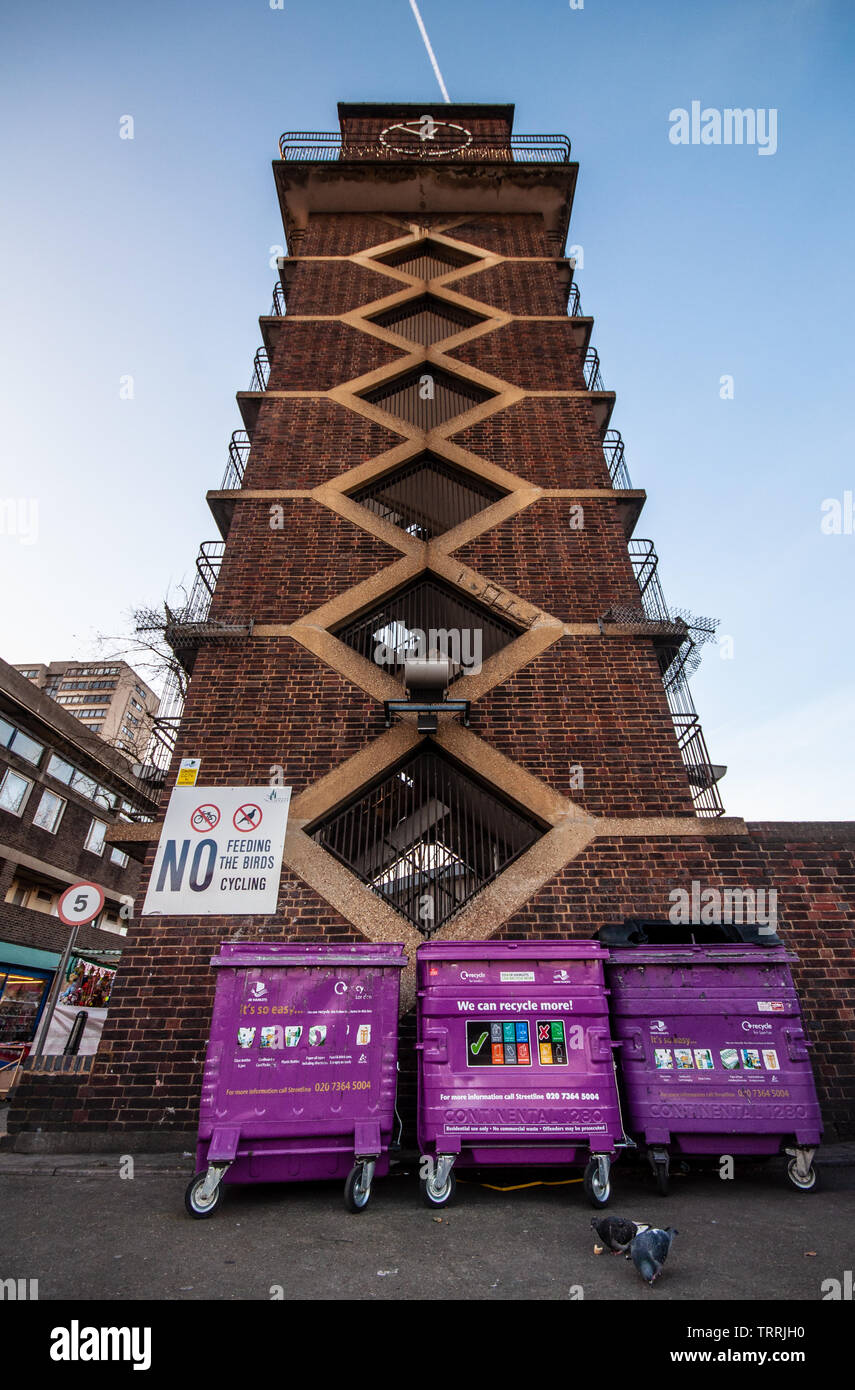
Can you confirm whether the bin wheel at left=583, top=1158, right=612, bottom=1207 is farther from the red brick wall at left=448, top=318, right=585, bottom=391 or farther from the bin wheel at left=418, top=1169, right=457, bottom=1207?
the red brick wall at left=448, top=318, right=585, bottom=391

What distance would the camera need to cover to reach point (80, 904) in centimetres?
728

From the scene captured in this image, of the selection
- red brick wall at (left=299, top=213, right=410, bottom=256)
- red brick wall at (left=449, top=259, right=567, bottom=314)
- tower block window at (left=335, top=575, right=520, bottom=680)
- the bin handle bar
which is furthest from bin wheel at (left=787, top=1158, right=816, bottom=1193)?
red brick wall at (left=299, top=213, right=410, bottom=256)

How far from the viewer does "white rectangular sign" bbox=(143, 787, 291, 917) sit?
21.0 ft

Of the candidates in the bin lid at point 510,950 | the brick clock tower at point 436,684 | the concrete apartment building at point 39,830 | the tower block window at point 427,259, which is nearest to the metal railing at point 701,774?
the brick clock tower at point 436,684

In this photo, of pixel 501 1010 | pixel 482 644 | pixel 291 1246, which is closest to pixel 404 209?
pixel 482 644

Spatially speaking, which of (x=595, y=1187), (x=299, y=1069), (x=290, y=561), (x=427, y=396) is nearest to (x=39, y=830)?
(x=290, y=561)

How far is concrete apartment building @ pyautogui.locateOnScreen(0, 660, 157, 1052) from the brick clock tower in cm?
1015

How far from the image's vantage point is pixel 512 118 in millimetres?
15945

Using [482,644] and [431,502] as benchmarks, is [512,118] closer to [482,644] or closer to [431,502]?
[431,502]

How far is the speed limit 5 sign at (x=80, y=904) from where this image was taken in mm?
7121

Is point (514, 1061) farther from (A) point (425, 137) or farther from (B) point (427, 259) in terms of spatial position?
(A) point (425, 137)

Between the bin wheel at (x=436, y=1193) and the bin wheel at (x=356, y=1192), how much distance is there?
1.12ft

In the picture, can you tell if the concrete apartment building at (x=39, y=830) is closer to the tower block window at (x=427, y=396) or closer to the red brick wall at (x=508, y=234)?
the tower block window at (x=427, y=396)

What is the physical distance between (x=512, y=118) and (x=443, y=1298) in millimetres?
20948
